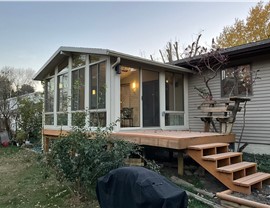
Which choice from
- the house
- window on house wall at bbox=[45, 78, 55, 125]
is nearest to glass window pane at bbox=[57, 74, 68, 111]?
window on house wall at bbox=[45, 78, 55, 125]

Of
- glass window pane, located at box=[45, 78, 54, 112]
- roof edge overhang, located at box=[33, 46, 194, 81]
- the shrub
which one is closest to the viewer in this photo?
the shrub

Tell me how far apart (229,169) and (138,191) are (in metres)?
2.53

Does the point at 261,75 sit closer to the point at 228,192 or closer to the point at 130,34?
the point at 228,192

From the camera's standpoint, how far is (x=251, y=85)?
6.94m

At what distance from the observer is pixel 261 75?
22.2 ft

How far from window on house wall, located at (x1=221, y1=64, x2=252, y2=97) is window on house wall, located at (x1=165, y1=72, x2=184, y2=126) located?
1396 mm

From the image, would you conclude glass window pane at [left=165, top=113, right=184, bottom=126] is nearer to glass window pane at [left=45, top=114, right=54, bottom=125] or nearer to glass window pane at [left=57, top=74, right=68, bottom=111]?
glass window pane at [left=57, top=74, right=68, bottom=111]

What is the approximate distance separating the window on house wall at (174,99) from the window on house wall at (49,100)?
14.7ft

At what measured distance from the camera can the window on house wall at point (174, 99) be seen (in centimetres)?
775

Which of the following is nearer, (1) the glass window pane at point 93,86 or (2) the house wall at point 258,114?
(2) the house wall at point 258,114

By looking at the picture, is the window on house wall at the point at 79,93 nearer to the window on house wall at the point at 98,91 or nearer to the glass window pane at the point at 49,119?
the window on house wall at the point at 98,91

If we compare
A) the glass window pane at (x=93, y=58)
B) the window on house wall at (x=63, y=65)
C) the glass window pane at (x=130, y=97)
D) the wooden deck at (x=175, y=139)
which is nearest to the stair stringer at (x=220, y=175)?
the wooden deck at (x=175, y=139)

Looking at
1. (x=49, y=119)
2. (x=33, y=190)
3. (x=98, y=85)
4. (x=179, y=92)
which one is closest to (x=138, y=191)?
(x=33, y=190)

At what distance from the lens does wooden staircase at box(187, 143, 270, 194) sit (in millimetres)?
4000
